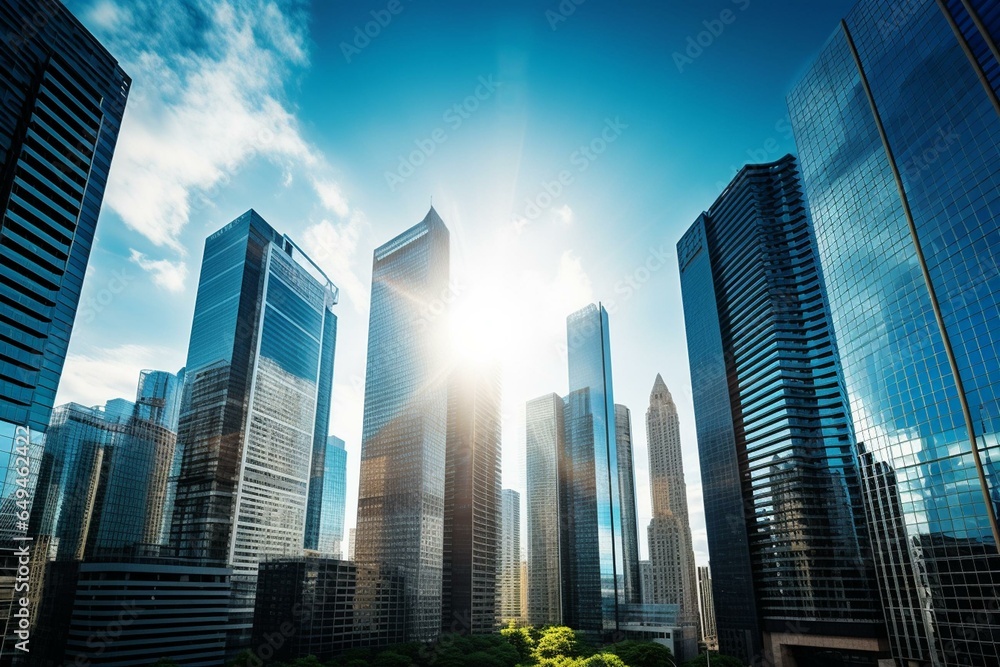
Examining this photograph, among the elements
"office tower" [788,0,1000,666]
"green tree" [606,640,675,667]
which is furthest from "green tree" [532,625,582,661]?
"office tower" [788,0,1000,666]

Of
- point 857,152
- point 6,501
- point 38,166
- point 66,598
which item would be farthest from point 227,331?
point 857,152

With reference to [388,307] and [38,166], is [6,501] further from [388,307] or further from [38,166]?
[388,307]

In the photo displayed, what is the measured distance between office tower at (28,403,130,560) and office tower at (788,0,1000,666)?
17250 cm

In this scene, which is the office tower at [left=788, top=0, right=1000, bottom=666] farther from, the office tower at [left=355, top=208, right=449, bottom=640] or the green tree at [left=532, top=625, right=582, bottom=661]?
the office tower at [left=355, top=208, right=449, bottom=640]

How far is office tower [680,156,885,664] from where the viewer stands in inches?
3669

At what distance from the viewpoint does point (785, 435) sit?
4026 inches

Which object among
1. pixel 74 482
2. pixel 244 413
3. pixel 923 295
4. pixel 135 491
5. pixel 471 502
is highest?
pixel 244 413

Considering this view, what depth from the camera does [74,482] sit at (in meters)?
153

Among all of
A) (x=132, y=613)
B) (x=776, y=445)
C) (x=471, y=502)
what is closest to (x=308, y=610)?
(x=132, y=613)

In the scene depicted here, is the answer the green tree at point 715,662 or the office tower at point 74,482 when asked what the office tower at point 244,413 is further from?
the green tree at point 715,662

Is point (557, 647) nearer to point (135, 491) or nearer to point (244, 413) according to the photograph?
point (244, 413)

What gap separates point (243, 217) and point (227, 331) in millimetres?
37420

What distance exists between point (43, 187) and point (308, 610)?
90.0 meters

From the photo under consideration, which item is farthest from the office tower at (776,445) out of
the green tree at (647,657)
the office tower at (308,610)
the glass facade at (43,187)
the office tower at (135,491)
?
the office tower at (135,491)
